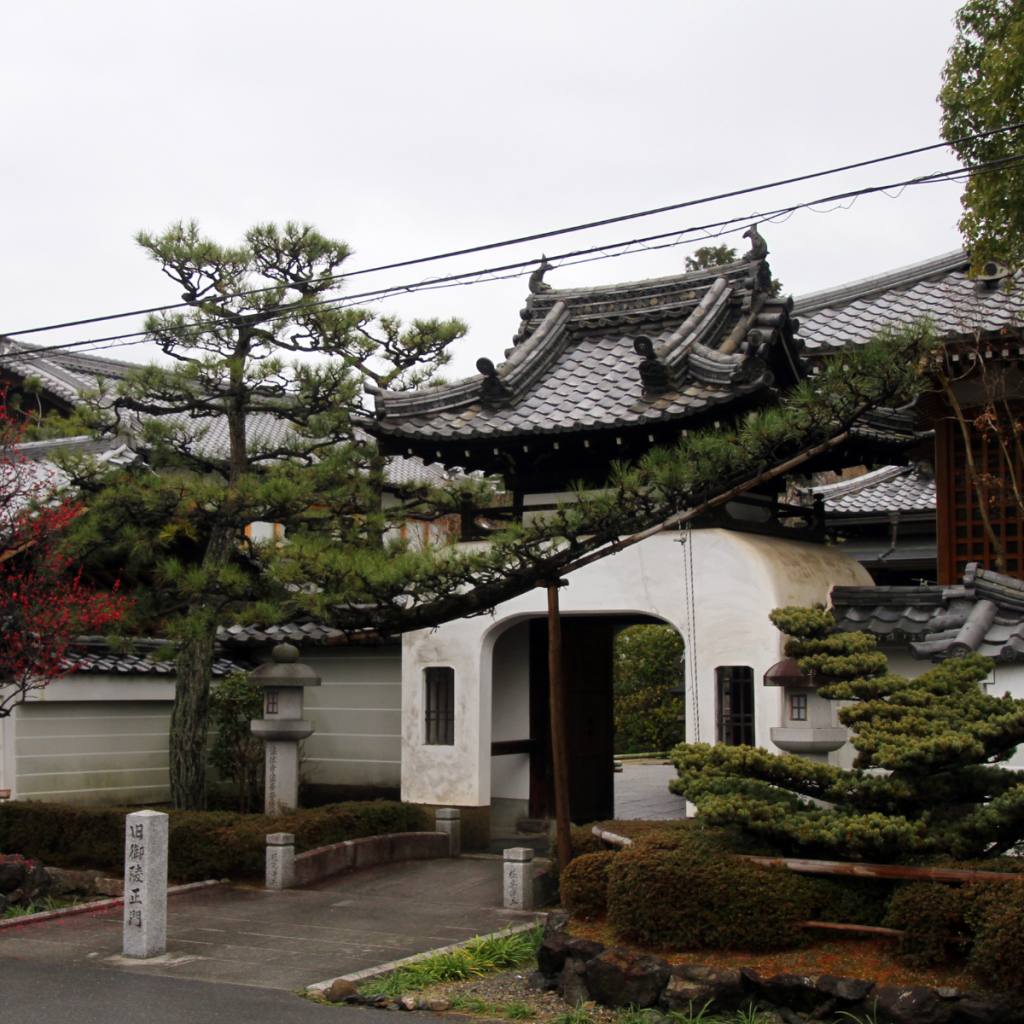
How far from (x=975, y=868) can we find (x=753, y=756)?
170 cm

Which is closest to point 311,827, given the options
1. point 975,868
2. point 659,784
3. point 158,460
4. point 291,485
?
point 291,485

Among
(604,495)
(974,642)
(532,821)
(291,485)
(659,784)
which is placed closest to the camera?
(604,495)

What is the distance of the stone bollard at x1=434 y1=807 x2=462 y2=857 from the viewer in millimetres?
14859

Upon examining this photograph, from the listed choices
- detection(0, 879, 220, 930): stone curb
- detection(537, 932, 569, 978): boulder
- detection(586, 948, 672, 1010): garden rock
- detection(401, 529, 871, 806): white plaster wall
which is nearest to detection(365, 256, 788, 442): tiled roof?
detection(401, 529, 871, 806): white plaster wall

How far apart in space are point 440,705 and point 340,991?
24.4ft

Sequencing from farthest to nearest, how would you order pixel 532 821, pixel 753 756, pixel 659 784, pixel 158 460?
pixel 659 784
pixel 532 821
pixel 158 460
pixel 753 756

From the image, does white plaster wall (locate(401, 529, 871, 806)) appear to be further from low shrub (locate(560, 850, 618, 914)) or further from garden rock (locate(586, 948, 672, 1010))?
garden rock (locate(586, 948, 672, 1010))

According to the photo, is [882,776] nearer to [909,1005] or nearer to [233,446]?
[909,1005]

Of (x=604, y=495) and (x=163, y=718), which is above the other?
(x=604, y=495)

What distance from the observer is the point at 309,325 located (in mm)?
14898

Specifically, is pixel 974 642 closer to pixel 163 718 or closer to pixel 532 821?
pixel 532 821

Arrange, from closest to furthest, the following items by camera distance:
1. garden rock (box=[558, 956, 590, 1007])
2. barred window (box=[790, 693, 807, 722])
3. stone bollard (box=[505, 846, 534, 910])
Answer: garden rock (box=[558, 956, 590, 1007]) → barred window (box=[790, 693, 807, 722]) → stone bollard (box=[505, 846, 534, 910])

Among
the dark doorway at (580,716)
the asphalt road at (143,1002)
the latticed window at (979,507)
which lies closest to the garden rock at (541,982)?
the asphalt road at (143,1002)

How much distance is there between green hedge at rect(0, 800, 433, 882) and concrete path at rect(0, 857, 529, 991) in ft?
1.42
